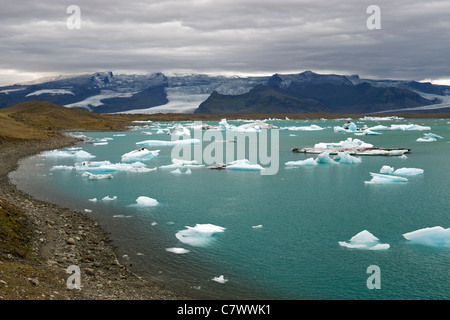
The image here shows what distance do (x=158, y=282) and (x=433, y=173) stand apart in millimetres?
17310

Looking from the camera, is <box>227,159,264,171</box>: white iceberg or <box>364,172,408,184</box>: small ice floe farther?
<box>227,159,264,171</box>: white iceberg

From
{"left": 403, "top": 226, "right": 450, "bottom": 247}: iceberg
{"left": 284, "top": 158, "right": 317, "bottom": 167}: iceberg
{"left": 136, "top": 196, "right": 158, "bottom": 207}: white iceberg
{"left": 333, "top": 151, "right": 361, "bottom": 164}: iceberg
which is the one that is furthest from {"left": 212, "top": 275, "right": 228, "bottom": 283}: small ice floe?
{"left": 333, "top": 151, "right": 361, "bottom": 164}: iceberg

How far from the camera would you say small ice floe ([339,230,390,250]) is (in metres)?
9.67

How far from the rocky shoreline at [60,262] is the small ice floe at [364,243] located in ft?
14.7

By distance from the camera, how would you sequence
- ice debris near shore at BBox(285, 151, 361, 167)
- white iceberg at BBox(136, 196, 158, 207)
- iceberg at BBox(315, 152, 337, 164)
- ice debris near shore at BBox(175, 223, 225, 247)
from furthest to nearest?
iceberg at BBox(315, 152, 337, 164)
ice debris near shore at BBox(285, 151, 361, 167)
white iceberg at BBox(136, 196, 158, 207)
ice debris near shore at BBox(175, 223, 225, 247)

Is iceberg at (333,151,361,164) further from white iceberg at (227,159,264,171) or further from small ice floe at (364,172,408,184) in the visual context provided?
small ice floe at (364,172,408,184)

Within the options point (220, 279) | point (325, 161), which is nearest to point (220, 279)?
point (220, 279)

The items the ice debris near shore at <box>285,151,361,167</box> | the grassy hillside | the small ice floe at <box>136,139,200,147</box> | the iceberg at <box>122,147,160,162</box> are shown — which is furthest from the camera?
the grassy hillside

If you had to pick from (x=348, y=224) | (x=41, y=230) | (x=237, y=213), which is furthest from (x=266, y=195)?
(x=41, y=230)

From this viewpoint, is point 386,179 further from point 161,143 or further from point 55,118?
point 55,118

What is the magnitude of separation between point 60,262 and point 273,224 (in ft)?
19.3

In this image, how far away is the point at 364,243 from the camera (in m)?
9.92

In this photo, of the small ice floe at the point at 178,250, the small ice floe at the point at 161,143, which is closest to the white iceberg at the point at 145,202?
the small ice floe at the point at 178,250

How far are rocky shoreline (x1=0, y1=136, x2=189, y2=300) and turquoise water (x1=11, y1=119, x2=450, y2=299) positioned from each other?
0.45 metres
